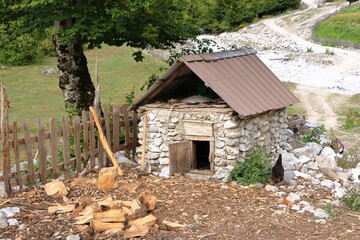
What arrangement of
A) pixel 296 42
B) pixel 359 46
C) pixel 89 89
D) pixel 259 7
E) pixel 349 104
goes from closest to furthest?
1. pixel 89 89
2. pixel 349 104
3. pixel 359 46
4. pixel 296 42
5. pixel 259 7

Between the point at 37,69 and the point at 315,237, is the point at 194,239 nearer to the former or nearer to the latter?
the point at 315,237

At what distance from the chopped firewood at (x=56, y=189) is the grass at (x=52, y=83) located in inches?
340

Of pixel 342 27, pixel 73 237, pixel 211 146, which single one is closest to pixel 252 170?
pixel 211 146

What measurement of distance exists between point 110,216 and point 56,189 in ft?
6.98

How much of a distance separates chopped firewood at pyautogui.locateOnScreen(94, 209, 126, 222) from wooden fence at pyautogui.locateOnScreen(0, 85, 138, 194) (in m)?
2.68

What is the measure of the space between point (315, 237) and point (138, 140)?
240 inches

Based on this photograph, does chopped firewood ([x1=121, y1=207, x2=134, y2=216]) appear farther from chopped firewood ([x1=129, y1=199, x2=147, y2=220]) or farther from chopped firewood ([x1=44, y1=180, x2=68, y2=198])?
chopped firewood ([x1=44, y1=180, x2=68, y2=198])

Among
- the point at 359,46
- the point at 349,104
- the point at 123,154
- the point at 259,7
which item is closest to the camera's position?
the point at 123,154

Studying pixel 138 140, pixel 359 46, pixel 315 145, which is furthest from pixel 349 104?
pixel 359 46

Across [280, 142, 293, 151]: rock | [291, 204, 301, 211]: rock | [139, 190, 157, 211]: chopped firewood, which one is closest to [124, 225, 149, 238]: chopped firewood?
[139, 190, 157, 211]: chopped firewood

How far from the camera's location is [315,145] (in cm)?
1423

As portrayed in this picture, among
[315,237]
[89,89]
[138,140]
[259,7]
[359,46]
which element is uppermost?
[259,7]

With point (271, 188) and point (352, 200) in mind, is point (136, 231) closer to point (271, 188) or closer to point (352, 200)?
point (271, 188)

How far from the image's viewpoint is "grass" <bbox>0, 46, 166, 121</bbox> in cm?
2164
